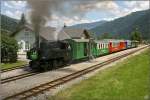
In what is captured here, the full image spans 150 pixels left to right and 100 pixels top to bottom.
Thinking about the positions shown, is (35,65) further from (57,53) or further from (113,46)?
(113,46)

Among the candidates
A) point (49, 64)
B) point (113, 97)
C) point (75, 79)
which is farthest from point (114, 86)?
point (49, 64)

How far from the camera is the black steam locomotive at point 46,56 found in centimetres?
2580

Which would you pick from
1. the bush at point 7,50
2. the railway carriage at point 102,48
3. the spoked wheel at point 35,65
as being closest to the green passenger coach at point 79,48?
the railway carriage at point 102,48

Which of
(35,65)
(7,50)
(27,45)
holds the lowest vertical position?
(35,65)

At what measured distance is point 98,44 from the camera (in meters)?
43.2

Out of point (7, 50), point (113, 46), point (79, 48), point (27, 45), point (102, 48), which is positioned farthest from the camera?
point (27, 45)

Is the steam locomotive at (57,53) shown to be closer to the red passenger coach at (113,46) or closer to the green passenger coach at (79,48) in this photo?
the green passenger coach at (79,48)

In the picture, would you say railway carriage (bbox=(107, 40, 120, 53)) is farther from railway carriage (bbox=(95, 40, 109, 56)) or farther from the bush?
the bush

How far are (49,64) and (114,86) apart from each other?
36.5 feet

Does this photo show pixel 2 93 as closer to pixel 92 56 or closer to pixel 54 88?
pixel 54 88

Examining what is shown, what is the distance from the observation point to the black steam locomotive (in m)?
25.8

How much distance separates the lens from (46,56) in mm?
25719

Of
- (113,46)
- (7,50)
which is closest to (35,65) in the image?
(7,50)

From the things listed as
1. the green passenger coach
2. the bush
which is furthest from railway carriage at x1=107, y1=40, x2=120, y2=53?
the bush
